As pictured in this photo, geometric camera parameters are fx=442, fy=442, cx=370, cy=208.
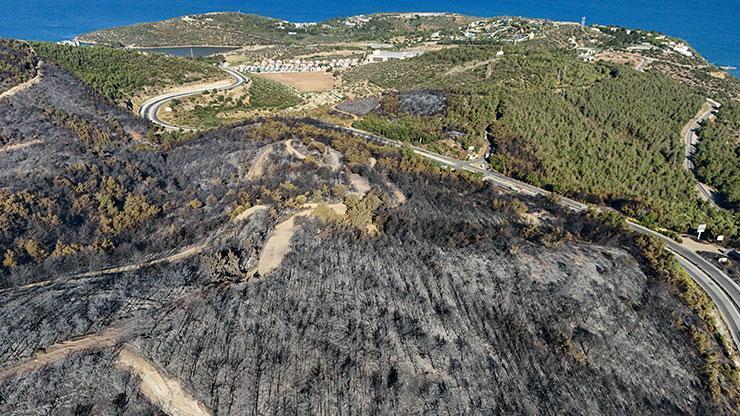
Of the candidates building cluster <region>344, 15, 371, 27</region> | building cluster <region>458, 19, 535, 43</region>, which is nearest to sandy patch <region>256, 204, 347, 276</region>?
building cluster <region>458, 19, 535, 43</region>

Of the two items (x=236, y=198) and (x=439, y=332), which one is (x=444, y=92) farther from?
(x=439, y=332)

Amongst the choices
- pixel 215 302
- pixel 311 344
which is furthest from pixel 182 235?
pixel 311 344

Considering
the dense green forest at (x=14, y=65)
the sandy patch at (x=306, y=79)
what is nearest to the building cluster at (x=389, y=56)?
the sandy patch at (x=306, y=79)

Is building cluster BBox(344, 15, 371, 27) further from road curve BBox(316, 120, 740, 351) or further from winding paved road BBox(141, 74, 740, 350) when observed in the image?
road curve BBox(316, 120, 740, 351)

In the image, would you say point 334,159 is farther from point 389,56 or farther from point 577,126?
point 389,56

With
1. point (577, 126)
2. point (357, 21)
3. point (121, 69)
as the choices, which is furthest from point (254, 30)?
point (577, 126)

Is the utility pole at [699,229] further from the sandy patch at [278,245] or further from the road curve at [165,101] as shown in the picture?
the road curve at [165,101]

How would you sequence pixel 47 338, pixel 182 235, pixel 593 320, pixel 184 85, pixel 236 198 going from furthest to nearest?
pixel 184 85 < pixel 236 198 < pixel 182 235 < pixel 593 320 < pixel 47 338
